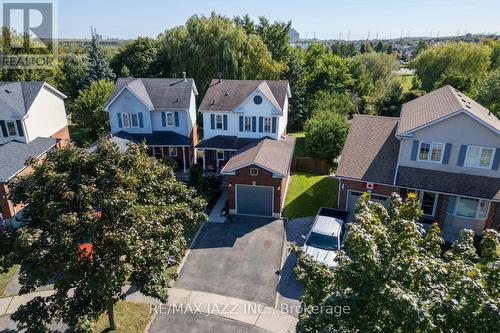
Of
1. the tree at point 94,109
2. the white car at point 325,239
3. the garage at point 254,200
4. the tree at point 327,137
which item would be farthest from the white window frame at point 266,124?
the tree at point 94,109

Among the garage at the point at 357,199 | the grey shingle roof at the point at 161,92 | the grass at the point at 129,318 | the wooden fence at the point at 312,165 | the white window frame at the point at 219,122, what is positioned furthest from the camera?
the wooden fence at the point at 312,165

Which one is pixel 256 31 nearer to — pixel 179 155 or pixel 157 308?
pixel 179 155

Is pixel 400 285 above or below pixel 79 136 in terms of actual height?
above

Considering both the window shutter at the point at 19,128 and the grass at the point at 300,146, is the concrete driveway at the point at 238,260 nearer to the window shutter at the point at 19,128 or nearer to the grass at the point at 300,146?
the grass at the point at 300,146

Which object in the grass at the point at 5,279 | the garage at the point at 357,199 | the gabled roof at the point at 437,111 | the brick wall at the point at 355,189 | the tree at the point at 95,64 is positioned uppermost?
the tree at the point at 95,64

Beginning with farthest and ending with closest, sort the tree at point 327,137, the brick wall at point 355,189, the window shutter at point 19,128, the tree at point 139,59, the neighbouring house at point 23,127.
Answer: the tree at point 139,59
the tree at point 327,137
the window shutter at point 19,128
the neighbouring house at point 23,127
the brick wall at point 355,189

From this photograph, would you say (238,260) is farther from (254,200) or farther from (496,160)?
(496,160)

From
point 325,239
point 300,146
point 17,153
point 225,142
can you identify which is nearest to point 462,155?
point 325,239
